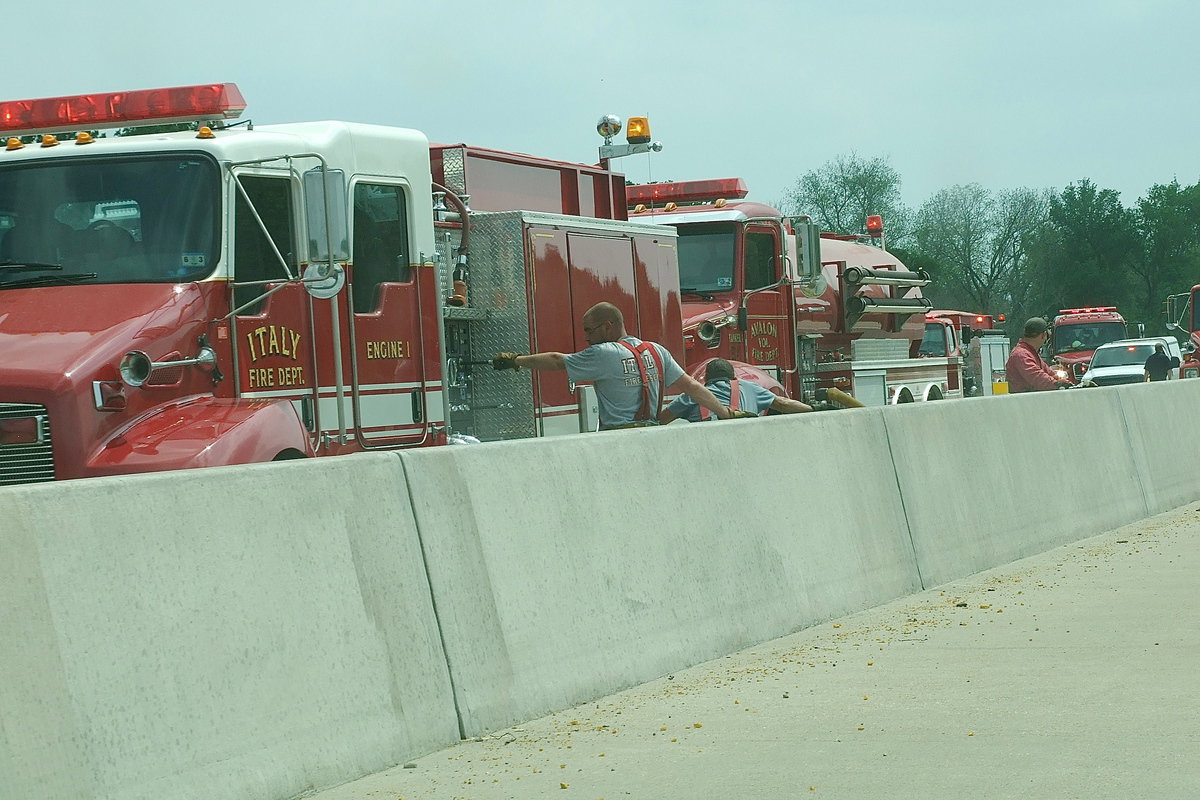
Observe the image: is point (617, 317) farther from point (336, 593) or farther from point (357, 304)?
point (336, 593)

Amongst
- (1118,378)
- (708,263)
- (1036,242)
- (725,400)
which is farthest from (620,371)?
(1036,242)

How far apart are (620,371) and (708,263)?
6.99 metres

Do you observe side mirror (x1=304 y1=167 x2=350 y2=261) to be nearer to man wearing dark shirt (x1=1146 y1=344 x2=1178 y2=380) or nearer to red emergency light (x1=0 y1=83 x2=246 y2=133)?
red emergency light (x1=0 y1=83 x2=246 y2=133)

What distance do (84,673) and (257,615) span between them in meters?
0.75

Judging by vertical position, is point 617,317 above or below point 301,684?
above

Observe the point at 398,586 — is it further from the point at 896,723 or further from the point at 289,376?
the point at 289,376

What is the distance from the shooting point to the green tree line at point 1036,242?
11694 cm

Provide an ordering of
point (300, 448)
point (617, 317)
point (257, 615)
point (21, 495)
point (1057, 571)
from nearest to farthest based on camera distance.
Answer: point (21, 495) → point (257, 615) → point (300, 448) → point (1057, 571) → point (617, 317)

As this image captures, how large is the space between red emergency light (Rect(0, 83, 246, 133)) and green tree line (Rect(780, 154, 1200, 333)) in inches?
4089

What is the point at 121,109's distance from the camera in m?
11.1

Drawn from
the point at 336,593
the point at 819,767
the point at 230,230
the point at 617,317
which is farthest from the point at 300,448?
the point at 819,767

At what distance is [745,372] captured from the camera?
17.0 meters

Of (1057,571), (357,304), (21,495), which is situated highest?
(357,304)

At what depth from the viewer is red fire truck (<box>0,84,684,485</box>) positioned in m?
8.89
